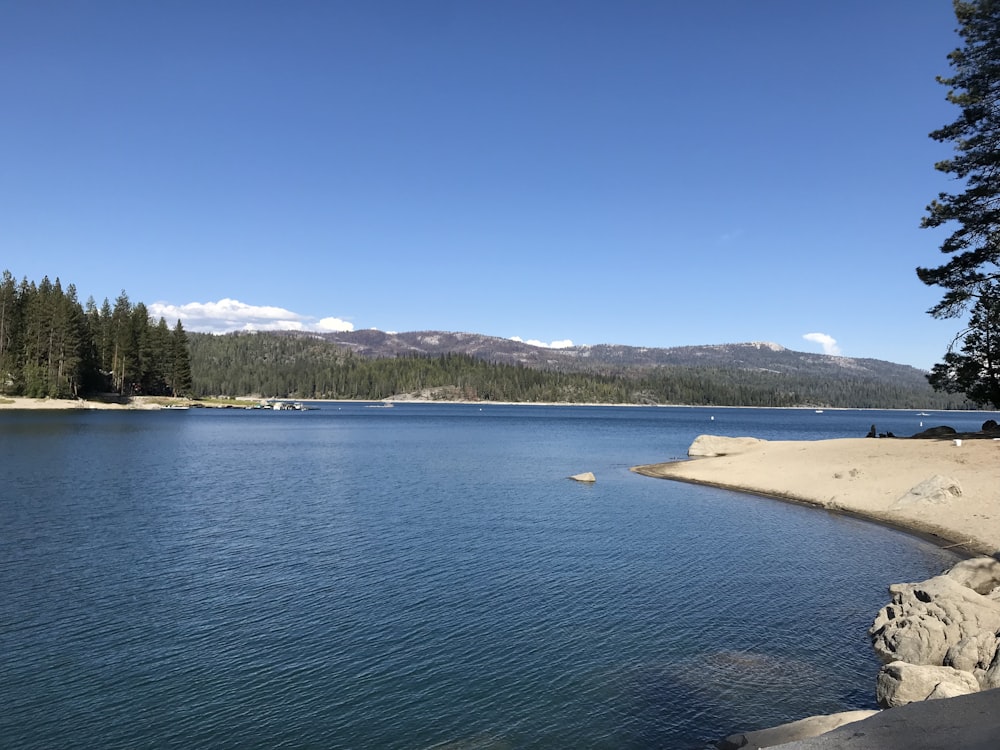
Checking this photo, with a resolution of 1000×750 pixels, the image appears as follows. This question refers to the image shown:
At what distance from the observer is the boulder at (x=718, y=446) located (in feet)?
231

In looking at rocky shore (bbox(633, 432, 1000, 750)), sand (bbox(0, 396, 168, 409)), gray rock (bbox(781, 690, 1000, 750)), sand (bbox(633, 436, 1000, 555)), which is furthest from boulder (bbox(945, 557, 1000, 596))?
sand (bbox(0, 396, 168, 409))

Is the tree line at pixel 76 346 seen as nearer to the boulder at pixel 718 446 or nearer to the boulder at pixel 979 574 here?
the boulder at pixel 718 446

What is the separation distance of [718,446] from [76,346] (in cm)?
12603

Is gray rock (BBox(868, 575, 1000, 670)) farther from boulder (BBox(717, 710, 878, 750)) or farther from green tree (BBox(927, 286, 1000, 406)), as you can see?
green tree (BBox(927, 286, 1000, 406))

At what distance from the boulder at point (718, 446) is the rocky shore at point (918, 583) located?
11cm

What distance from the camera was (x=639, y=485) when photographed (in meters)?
53.2

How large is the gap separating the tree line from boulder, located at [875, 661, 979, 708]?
146459mm

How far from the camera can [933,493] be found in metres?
36.5

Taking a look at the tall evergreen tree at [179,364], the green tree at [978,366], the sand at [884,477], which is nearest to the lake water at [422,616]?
the sand at [884,477]

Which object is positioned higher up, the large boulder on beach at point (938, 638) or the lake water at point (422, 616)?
the large boulder on beach at point (938, 638)

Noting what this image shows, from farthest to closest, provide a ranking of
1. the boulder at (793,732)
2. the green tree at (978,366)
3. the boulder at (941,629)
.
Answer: the green tree at (978,366), the boulder at (941,629), the boulder at (793,732)

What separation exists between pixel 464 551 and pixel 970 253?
126 ft

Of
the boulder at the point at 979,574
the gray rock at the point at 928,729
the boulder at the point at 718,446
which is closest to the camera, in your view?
the gray rock at the point at 928,729

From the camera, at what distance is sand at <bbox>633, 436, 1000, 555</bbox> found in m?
33.4
